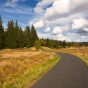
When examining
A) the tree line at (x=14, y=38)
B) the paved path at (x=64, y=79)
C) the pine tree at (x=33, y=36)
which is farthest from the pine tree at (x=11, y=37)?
the paved path at (x=64, y=79)

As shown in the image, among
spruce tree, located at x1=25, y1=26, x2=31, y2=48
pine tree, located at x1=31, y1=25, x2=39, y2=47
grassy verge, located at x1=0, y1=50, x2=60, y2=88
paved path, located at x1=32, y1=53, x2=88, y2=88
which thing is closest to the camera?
paved path, located at x1=32, y1=53, x2=88, y2=88

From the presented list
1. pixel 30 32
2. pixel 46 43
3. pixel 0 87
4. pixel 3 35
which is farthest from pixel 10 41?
pixel 0 87

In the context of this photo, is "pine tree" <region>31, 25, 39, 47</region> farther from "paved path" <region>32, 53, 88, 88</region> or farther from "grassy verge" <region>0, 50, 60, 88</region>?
"paved path" <region>32, 53, 88, 88</region>

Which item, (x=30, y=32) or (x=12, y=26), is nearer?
(x=12, y=26)

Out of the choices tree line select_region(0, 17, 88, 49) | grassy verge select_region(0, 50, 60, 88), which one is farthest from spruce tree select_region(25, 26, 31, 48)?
grassy verge select_region(0, 50, 60, 88)

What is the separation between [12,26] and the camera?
9956 centimetres

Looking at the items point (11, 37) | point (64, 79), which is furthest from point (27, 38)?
point (64, 79)

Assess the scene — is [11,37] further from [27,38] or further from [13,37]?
[27,38]

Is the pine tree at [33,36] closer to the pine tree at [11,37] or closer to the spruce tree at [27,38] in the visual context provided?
the spruce tree at [27,38]

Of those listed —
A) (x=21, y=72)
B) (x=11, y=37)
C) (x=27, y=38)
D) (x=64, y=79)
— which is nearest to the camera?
(x=64, y=79)

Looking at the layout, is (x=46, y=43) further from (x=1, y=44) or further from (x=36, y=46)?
(x=1, y=44)

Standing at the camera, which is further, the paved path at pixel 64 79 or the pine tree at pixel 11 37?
the pine tree at pixel 11 37

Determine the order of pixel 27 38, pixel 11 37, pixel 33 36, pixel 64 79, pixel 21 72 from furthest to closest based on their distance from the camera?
pixel 33 36, pixel 27 38, pixel 11 37, pixel 21 72, pixel 64 79

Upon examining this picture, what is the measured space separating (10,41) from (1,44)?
5461mm
